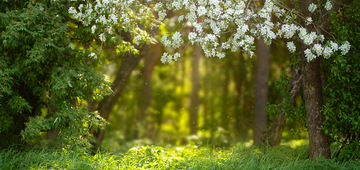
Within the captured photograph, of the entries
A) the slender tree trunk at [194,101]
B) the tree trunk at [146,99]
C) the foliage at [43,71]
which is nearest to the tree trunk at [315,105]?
the slender tree trunk at [194,101]

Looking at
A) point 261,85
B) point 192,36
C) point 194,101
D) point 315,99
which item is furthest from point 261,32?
point 261,85

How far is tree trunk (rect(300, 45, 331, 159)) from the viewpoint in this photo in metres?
5.12

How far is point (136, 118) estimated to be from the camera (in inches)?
317

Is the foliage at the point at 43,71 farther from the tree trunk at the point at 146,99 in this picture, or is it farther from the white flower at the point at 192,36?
the tree trunk at the point at 146,99

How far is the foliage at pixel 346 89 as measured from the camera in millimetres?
4754

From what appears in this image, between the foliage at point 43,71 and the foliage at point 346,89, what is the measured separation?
3.80 meters

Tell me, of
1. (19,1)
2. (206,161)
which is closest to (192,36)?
(206,161)

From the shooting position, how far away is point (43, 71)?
545 centimetres

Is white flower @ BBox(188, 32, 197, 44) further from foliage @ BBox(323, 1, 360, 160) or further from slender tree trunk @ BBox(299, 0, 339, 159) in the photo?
foliage @ BBox(323, 1, 360, 160)

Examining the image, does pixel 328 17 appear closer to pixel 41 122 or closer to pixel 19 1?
pixel 41 122

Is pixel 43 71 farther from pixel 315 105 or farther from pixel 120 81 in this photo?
pixel 315 105

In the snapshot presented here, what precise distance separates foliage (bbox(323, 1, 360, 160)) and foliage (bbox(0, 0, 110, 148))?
3801mm

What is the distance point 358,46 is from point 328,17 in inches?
25.8

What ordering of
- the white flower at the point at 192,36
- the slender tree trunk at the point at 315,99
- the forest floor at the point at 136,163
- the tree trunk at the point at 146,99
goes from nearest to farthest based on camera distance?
the white flower at the point at 192,36, the forest floor at the point at 136,163, the slender tree trunk at the point at 315,99, the tree trunk at the point at 146,99
